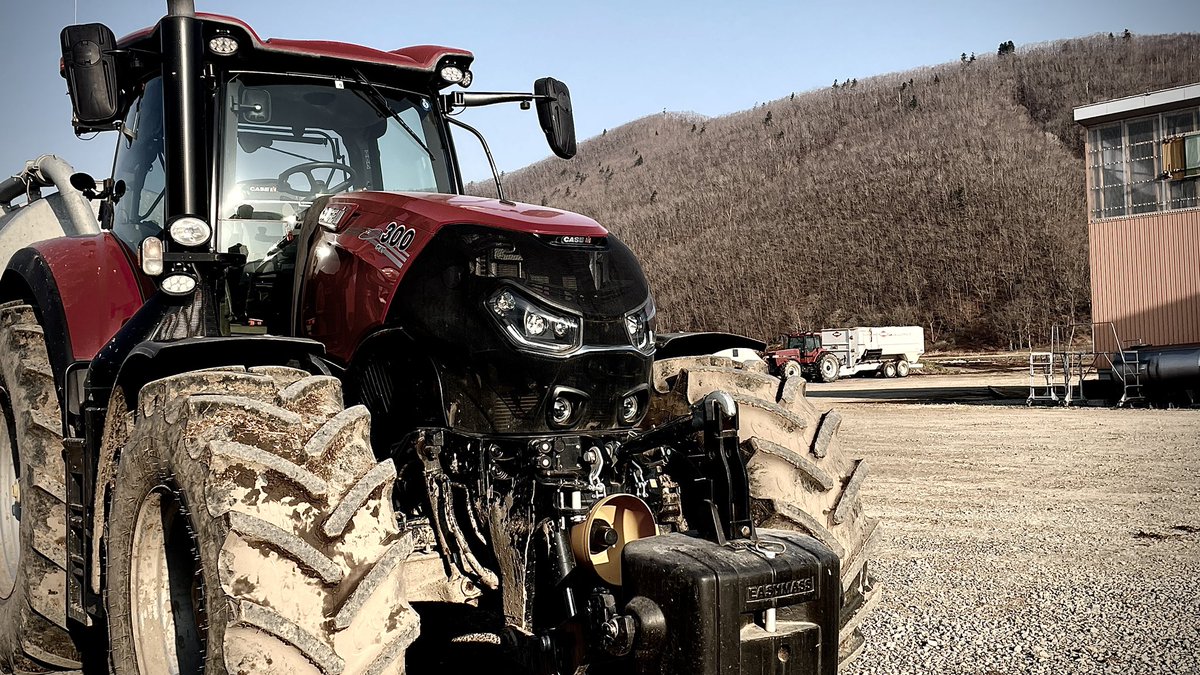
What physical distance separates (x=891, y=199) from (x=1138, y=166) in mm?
42801

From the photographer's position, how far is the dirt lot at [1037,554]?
493 cm

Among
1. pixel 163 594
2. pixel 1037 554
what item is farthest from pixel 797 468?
pixel 1037 554

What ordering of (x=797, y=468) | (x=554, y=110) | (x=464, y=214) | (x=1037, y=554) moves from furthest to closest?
(x=1037, y=554)
(x=554, y=110)
(x=797, y=468)
(x=464, y=214)

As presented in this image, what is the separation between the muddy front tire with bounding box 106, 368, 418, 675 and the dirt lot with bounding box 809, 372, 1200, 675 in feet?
9.06

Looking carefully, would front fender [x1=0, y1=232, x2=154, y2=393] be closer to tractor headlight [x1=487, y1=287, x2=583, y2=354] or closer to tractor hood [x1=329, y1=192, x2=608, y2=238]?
tractor hood [x1=329, y1=192, x2=608, y2=238]

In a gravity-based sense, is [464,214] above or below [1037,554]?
above

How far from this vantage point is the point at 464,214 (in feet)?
11.4

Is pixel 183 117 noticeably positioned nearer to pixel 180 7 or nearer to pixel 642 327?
pixel 180 7

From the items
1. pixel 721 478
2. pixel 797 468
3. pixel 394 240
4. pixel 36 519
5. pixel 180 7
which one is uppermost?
pixel 180 7

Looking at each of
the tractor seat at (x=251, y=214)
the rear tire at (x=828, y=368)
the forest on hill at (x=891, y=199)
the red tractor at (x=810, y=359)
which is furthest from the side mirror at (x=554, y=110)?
the forest on hill at (x=891, y=199)

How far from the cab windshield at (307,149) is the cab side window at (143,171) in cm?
42

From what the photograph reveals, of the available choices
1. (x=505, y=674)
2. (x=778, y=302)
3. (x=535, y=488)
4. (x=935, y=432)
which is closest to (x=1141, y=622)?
(x=505, y=674)

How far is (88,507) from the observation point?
3848mm

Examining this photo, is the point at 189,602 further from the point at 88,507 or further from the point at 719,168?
the point at 719,168
